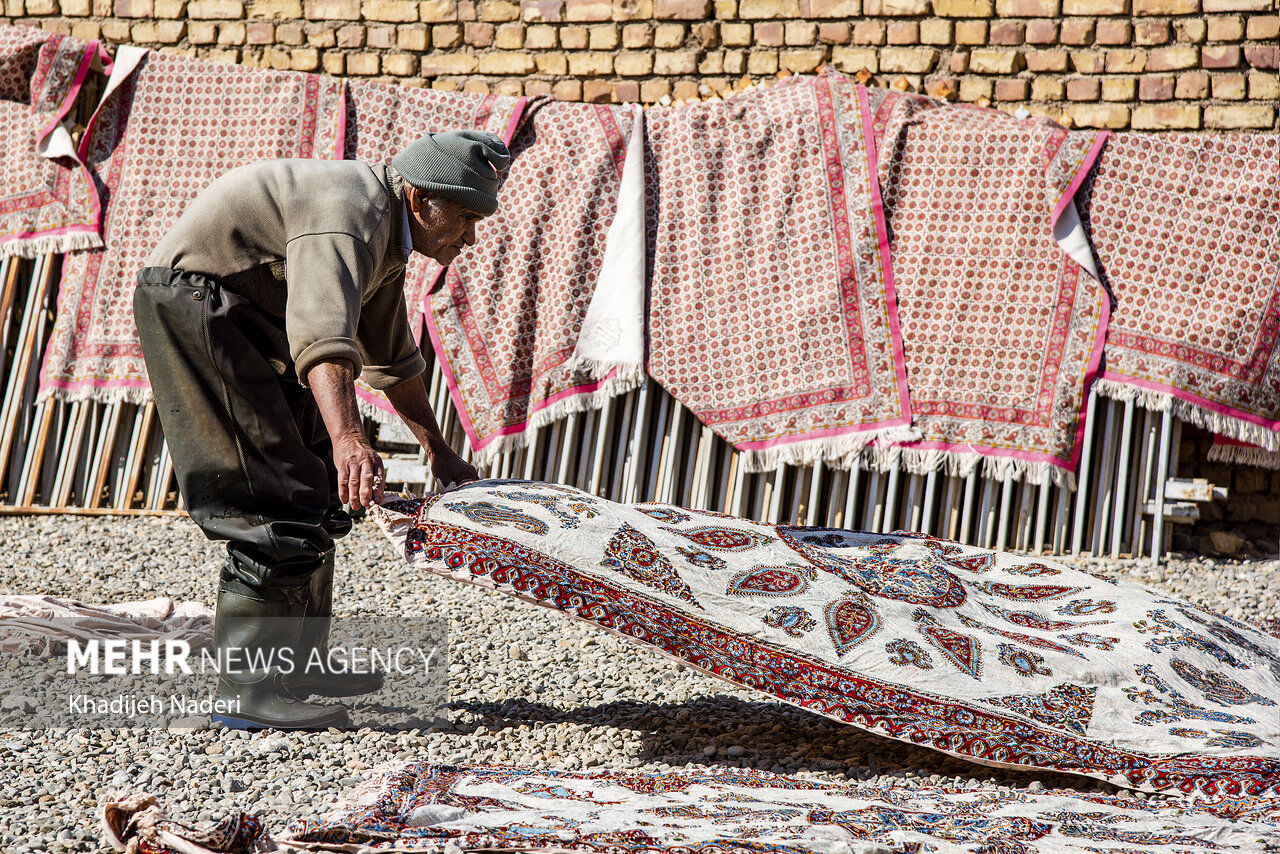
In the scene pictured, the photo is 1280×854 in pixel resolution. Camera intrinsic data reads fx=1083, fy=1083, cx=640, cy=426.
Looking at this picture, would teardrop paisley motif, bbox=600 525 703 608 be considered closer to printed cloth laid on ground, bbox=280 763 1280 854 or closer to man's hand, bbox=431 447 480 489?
printed cloth laid on ground, bbox=280 763 1280 854

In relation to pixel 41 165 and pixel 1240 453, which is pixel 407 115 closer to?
pixel 41 165

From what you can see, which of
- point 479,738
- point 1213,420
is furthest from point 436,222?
point 1213,420

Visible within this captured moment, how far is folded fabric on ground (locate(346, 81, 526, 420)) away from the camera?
17.7 feet

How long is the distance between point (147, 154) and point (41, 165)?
536 mm

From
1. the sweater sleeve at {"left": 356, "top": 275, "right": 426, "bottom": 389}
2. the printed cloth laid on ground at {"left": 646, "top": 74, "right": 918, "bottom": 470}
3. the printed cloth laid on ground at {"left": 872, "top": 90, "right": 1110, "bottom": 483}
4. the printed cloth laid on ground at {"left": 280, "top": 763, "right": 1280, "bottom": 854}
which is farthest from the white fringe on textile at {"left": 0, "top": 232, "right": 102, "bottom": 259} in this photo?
the printed cloth laid on ground at {"left": 280, "top": 763, "right": 1280, "bottom": 854}

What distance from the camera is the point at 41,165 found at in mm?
5469

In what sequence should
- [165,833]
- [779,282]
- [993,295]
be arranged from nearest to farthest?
1. [165,833]
2. [993,295]
3. [779,282]

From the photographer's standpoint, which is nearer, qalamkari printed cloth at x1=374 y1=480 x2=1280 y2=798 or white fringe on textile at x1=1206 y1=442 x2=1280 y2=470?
qalamkari printed cloth at x1=374 y1=480 x2=1280 y2=798

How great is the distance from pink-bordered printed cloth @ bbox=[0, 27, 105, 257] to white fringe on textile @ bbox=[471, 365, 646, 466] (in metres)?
2.30

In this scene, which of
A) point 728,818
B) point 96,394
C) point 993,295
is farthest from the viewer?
point 96,394

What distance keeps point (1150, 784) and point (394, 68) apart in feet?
16.6

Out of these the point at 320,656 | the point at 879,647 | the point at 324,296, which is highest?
the point at 324,296

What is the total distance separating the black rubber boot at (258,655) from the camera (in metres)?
2.76

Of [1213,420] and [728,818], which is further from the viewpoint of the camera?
[1213,420]
